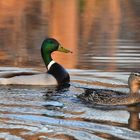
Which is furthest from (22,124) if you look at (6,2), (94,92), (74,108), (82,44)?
(6,2)

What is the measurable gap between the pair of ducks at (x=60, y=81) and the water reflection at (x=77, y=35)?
102cm

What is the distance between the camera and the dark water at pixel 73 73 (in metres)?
9.34

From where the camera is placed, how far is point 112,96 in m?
11.7

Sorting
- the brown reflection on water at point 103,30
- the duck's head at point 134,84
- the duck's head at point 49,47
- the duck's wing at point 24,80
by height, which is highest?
the duck's head at point 49,47

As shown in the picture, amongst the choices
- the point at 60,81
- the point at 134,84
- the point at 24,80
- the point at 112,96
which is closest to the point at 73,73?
the point at 60,81

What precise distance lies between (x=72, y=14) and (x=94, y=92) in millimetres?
23209

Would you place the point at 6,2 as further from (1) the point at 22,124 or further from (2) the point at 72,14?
(1) the point at 22,124

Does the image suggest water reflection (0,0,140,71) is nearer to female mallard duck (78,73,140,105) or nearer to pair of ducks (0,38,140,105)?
pair of ducks (0,38,140,105)

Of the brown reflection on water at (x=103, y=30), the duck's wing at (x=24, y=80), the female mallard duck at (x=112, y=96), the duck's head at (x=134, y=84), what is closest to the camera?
the female mallard duck at (x=112, y=96)

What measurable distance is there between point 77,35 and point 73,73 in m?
9.82

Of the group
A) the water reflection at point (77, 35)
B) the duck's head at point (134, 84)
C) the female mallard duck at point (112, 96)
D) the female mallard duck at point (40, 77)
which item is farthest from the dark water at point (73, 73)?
the duck's head at point (134, 84)

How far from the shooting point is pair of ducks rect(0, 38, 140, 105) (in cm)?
1165

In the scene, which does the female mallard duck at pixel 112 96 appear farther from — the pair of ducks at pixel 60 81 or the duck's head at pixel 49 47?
the duck's head at pixel 49 47

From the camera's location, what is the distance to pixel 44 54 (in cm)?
1565
